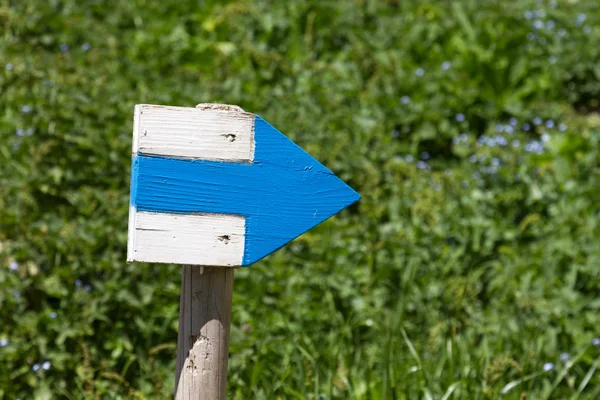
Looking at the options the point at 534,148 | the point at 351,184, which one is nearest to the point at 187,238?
the point at 351,184

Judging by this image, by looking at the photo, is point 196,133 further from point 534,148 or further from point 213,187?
point 534,148

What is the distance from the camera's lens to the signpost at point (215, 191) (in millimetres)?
1502

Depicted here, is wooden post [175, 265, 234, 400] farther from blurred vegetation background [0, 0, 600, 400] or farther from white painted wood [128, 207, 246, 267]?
blurred vegetation background [0, 0, 600, 400]

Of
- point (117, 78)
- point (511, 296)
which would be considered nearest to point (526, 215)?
point (511, 296)

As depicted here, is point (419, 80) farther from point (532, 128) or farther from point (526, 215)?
point (526, 215)

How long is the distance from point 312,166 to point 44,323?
4.76 ft

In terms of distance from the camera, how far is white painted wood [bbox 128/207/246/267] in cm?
152

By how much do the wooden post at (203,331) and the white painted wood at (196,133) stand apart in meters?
0.26

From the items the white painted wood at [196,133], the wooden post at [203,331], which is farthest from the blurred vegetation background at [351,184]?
the white painted wood at [196,133]

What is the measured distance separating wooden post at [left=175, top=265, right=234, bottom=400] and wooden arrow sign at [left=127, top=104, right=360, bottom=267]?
0.27ft

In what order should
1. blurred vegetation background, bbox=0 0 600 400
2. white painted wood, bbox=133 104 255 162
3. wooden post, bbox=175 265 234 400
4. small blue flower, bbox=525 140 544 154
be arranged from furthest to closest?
small blue flower, bbox=525 140 544 154 → blurred vegetation background, bbox=0 0 600 400 → wooden post, bbox=175 265 234 400 → white painted wood, bbox=133 104 255 162

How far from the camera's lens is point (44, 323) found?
258 cm

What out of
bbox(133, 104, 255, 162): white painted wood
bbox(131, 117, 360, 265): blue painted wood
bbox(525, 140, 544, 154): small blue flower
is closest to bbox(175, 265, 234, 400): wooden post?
bbox(131, 117, 360, 265): blue painted wood

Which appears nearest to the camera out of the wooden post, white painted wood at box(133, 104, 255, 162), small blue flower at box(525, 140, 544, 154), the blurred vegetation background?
white painted wood at box(133, 104, 255, 162)
